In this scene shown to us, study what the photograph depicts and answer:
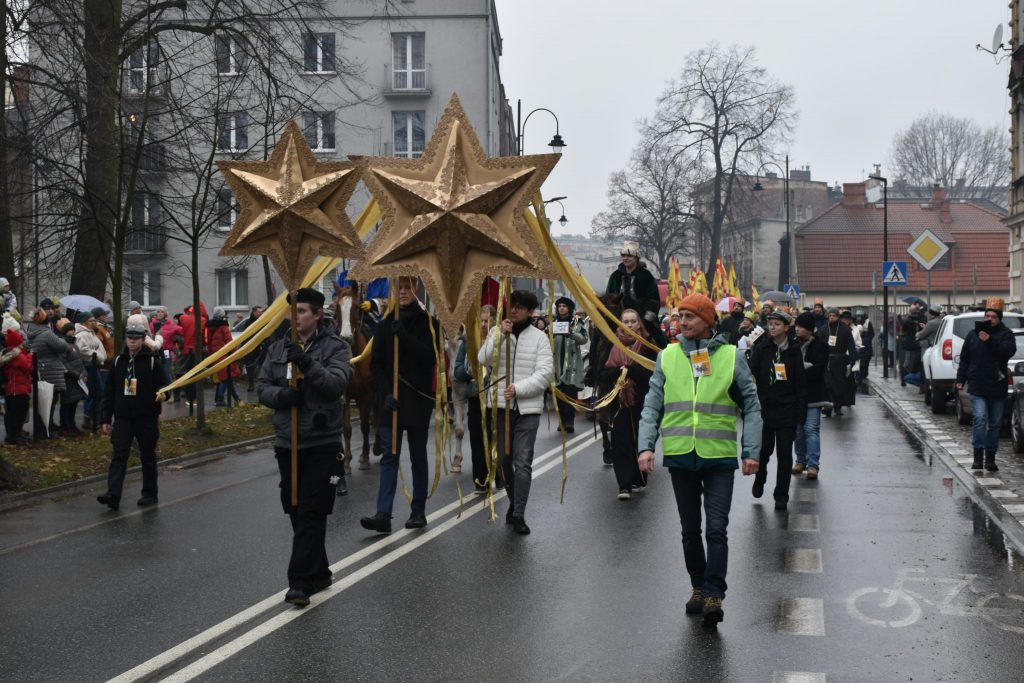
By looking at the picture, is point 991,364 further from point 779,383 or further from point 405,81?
point 405,81

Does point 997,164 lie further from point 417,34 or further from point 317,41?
point 317,41

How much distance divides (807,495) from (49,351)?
1087 centimetres

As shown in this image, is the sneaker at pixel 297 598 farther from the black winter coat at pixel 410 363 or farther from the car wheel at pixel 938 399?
the car wheel at pixel 938 399

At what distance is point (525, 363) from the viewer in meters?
10.8

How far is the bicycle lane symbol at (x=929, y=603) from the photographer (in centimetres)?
762

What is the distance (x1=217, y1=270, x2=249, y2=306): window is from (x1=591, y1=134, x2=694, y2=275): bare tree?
20.7 meters

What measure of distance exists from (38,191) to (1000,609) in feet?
48.5

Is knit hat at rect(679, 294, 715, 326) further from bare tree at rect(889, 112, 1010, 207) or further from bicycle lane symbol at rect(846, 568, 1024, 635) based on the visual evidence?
bare tree at rect(889, 112, 1010, 207)

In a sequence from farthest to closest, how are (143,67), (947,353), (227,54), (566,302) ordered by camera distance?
(947,353)
(227,54)
(143,67)
(566,302)

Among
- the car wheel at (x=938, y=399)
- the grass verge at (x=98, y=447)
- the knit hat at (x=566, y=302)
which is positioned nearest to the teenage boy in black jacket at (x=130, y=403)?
the grass verge at (x=98, y=447)

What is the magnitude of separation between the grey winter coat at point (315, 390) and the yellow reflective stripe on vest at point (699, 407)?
1.93 m

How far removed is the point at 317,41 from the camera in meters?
21.9

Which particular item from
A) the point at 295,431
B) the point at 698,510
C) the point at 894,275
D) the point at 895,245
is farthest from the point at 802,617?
the point at 895,245

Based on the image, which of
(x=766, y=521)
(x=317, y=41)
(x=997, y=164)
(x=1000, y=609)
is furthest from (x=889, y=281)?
(x=997, y=164)
